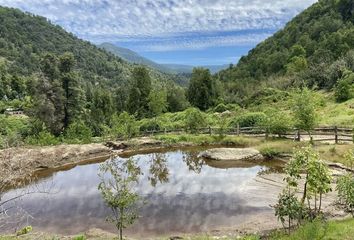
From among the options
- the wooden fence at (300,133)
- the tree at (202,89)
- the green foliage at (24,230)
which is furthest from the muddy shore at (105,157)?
the tree at (202,89)

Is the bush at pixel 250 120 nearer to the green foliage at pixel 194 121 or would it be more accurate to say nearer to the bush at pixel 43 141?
the green foliage at pixel 194 121

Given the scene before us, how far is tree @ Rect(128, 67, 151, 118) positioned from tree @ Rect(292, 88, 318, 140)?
3345 centimetres

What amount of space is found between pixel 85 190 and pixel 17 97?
106 metres

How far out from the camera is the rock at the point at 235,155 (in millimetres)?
29031

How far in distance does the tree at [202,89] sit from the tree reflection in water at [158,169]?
3383 centimetres

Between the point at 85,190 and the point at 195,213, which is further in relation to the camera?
the point at 85,190

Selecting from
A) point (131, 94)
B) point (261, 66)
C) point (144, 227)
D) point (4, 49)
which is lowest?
point (144, 227)

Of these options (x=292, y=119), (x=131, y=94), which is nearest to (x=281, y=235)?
(x=292, y=119)

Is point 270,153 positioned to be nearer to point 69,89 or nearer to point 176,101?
point 69,89

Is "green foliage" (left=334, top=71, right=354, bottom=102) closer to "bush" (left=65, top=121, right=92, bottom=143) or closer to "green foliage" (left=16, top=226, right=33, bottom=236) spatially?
"bush" (left=65, top=121, right=92, bottom=143)

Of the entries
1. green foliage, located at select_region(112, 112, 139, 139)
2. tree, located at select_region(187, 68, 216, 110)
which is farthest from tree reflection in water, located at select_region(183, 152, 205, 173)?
tree, located at select_region(187, 68, 216, 110)

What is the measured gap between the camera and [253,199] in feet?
65.5

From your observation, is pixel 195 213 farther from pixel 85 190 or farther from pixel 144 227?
pixel 85 190

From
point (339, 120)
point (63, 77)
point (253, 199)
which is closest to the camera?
point (253, 199)
